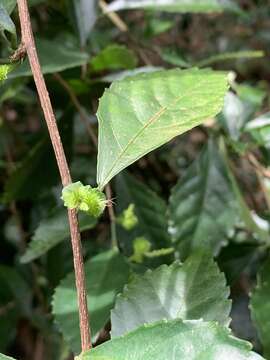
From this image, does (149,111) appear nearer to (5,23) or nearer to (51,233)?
(5,23)

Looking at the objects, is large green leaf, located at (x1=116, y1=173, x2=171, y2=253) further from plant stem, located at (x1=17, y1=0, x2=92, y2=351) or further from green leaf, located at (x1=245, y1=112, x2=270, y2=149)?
plant stem, located at (x1=17, y1=0, x2=92, y2=351)

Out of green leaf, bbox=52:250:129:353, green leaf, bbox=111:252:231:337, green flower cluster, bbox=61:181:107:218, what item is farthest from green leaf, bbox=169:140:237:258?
green flower cluster, bbox=61:181:107:218

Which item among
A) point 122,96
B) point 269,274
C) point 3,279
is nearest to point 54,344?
point 3,279

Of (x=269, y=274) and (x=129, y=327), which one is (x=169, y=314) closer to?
(x=129, y=327)

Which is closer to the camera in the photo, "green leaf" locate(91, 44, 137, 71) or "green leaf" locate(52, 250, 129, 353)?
"green leaf" locate(52, 250, 129, 353)

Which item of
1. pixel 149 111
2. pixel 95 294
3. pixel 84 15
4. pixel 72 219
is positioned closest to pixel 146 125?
pixel 149 111
